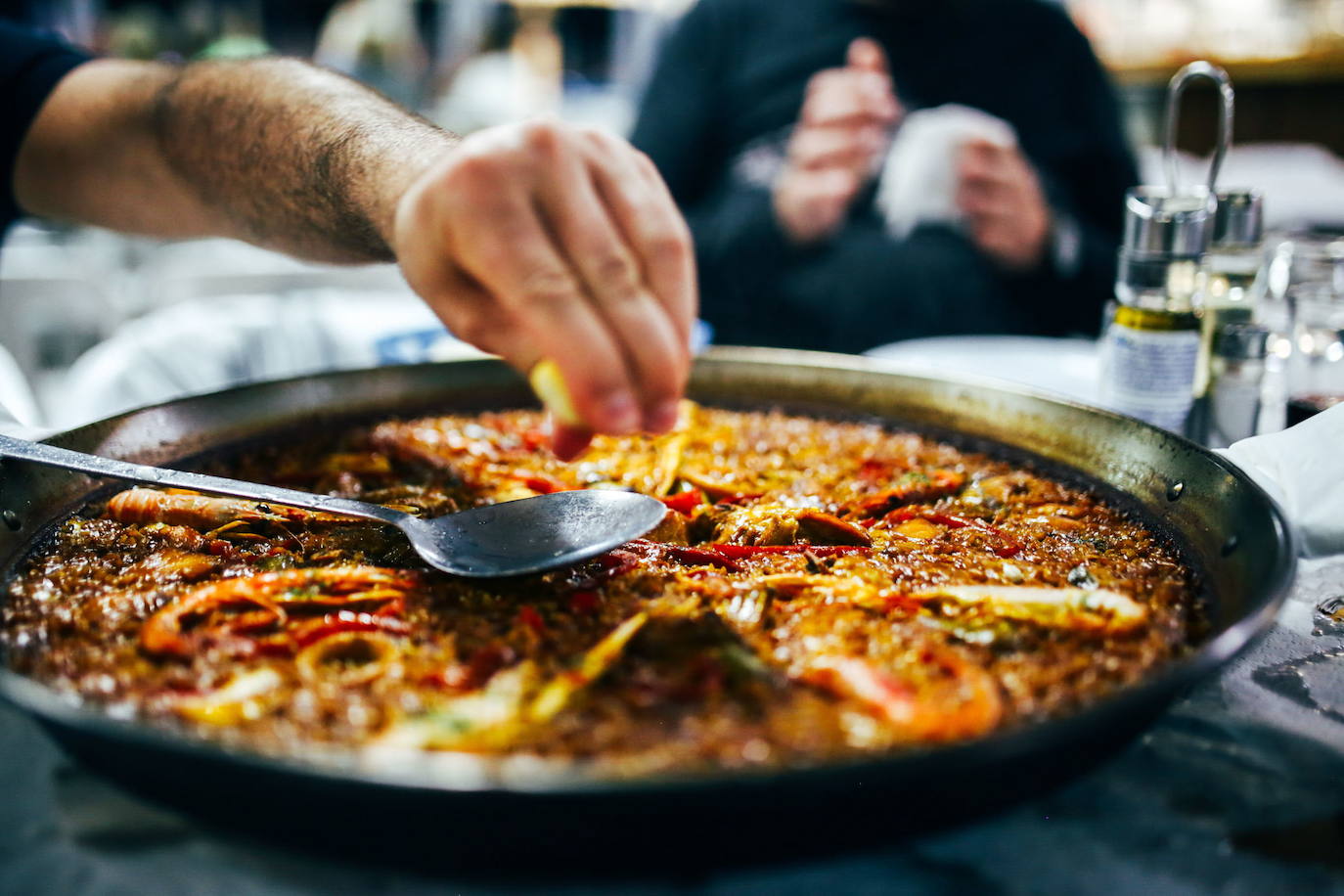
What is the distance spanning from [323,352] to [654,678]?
2127mm

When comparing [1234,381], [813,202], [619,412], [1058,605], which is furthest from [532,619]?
[813,202]

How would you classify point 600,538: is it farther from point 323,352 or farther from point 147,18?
point 147,18

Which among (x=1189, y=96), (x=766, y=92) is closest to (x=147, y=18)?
(x=766, y=92)

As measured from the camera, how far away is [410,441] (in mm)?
1856

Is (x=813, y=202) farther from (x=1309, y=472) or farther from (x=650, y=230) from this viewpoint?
(x=650, y=230)

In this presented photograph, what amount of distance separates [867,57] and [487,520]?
274cm

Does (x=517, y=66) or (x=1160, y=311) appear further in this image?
(x=517, y=66)

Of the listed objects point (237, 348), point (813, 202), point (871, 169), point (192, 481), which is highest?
point (871, 169)

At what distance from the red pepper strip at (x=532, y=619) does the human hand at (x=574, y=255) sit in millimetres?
223

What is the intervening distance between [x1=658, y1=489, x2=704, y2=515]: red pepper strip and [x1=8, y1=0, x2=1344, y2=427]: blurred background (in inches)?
123

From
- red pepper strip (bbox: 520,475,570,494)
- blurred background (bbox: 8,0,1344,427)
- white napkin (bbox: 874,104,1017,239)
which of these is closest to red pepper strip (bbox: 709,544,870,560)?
red pepper strip (bbox: 520,475,570,494)

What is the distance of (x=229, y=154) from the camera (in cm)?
Result: 215

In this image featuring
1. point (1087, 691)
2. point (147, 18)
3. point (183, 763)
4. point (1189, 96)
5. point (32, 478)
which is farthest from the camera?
point (1189, 96)

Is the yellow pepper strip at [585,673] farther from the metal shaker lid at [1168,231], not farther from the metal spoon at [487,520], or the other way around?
the metal shaker lid at [1168,231]
